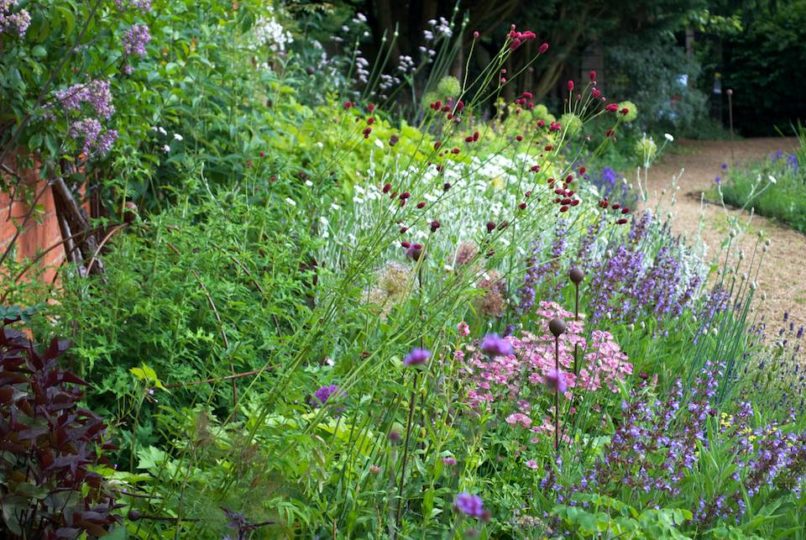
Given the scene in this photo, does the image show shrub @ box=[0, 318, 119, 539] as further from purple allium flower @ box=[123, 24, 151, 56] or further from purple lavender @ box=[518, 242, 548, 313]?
purple lavender @ box=[518, 242, 548, 313]

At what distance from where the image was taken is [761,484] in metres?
2.84

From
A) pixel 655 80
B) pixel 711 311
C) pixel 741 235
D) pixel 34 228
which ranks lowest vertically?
pixel 655 80

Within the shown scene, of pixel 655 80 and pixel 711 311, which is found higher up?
pixel 711 311

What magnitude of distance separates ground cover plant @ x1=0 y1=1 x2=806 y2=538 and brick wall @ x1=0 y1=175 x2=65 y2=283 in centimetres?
27

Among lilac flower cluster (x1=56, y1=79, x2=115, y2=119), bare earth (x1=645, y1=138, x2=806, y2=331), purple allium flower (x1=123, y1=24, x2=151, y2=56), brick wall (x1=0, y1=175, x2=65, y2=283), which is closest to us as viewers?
lilac flower cluster (x1=56, y1=79, x2=115, y2=119)

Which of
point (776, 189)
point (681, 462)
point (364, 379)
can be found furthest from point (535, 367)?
point (776, 189)

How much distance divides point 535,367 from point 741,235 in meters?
5.62

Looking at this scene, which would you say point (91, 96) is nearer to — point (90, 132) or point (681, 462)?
point (90, 132)

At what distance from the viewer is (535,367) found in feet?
9.71

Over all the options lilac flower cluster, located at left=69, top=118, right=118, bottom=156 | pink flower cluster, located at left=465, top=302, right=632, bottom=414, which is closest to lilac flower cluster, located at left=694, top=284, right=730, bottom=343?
pink flower cluster, located at left=465, top=302, right=632, bottom=414

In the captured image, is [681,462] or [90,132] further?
[90,132]

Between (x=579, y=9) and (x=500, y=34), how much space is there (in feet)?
4.43

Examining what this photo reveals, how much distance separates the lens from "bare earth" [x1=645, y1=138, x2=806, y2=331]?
646cm

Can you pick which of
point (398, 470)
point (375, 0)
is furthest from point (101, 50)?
point (375, 0)
